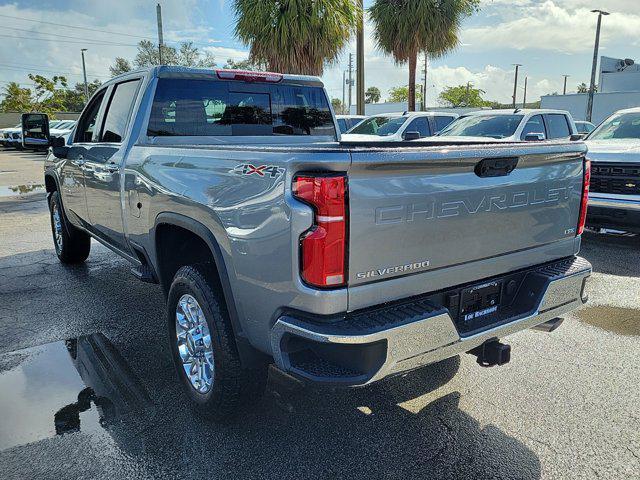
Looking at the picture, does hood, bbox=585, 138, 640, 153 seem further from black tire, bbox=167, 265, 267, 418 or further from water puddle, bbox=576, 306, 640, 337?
black tire, bbox=167, 265, 267, 418

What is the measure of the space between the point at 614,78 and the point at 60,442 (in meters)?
51.7

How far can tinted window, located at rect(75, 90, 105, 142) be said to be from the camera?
5.14 meters

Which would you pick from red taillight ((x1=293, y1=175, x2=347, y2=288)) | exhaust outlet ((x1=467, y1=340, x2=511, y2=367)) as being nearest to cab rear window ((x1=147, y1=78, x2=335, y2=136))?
red taillight ((x1=293, y1=175, x2=347, y2=288))

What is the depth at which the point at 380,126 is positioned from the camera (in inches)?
567

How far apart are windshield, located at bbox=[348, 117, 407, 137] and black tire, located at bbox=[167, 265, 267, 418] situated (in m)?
11.4

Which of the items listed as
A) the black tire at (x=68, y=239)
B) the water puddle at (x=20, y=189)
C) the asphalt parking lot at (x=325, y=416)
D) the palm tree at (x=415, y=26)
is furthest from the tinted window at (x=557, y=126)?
the water puddle at (x=20, y=189)

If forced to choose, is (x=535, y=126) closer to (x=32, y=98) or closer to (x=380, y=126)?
(x=380, y=126)

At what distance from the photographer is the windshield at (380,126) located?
13.9 m

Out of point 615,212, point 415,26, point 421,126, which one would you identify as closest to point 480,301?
point 615,212

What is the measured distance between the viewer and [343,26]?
51.7 ft

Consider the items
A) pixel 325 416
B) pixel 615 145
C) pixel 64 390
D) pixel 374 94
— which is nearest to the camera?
pixel 325 416

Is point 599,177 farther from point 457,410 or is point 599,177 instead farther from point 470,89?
point 470,89

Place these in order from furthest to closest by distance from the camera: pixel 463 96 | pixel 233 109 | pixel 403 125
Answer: pixel 463 96
pixel 403 125
pixel 233 109

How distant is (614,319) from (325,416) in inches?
118
